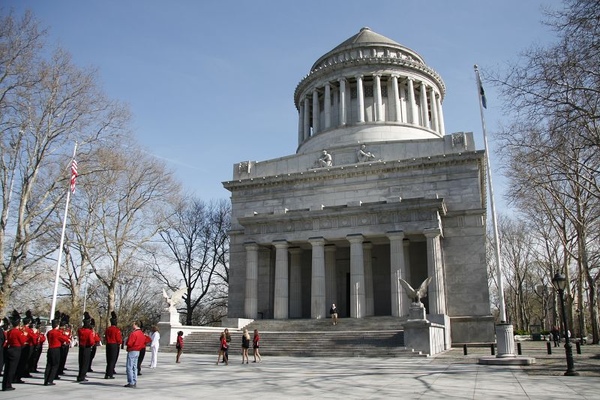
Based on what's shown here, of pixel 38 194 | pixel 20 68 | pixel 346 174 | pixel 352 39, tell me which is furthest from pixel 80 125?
pixel 352 39

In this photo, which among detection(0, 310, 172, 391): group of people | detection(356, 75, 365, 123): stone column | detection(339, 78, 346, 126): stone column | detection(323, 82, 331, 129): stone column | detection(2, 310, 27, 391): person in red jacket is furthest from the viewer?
detection(323, 82, 331, 129): stone column

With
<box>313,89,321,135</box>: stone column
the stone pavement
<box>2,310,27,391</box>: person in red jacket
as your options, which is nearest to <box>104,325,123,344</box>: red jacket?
the stone pavement

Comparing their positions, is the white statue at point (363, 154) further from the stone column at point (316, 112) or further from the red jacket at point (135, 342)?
the red jacket at point (135, 342)

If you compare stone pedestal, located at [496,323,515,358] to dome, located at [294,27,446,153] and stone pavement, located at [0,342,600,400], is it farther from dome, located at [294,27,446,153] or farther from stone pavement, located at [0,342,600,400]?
dome, located at [294,27,446,153]

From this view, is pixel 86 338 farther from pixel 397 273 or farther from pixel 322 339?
pixel 397 273

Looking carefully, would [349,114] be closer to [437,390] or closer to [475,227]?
[475,227]

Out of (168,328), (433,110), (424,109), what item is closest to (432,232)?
(168,328)

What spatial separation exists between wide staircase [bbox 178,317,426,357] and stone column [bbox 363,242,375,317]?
1.98 meters

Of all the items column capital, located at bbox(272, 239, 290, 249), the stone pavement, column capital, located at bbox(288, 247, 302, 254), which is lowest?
the stone pavement

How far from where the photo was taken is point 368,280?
32438 millimetres

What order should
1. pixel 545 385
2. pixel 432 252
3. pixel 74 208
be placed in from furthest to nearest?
pixel 74 208 → pixel 432 252 → pixel 545 385

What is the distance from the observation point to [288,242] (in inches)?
1314

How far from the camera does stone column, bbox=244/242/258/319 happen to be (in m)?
33.4

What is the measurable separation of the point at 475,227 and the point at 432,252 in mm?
4555
